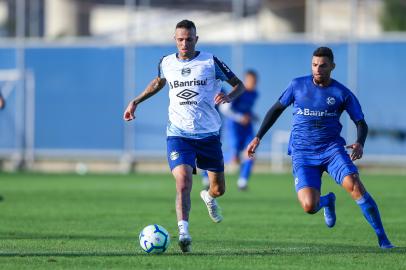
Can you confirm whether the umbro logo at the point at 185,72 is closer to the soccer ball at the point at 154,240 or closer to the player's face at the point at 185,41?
the player's face at the point at 185,41

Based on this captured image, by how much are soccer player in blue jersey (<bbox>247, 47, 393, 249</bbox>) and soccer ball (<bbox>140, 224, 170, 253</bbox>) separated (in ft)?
4.91

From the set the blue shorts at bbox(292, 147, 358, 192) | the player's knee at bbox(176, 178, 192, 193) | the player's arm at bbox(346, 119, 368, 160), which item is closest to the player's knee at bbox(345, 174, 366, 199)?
the blue shorts at bbox(292, 147, 358, 192)

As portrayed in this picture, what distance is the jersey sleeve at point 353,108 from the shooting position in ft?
38.0

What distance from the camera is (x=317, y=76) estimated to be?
1168 centimetres

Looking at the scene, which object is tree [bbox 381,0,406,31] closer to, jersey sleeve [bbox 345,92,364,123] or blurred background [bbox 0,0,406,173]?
blurred background [bbox 0,0,406,173]

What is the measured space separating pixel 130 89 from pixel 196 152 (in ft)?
63.2

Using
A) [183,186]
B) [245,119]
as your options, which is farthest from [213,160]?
[245,119]

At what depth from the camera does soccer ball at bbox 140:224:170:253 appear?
1099cm

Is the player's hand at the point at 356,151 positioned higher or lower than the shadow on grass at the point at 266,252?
higher

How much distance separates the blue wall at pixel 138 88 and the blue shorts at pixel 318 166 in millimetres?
17451

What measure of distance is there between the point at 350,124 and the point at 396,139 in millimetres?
1294

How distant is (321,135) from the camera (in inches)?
469

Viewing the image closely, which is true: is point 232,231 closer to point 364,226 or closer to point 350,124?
point 364,226

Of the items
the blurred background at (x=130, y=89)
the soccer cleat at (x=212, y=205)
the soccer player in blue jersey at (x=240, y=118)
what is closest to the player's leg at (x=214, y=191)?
the soccer cleat at (x=212, y=205)
